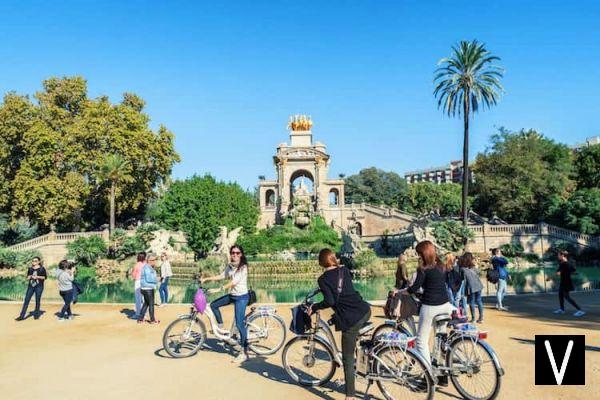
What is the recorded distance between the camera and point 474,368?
5.46 metres

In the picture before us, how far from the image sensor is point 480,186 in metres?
47.1

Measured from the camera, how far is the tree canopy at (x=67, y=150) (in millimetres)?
37438

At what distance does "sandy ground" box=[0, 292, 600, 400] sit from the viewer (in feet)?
19.0

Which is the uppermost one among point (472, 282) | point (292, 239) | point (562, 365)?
point (292, 239)

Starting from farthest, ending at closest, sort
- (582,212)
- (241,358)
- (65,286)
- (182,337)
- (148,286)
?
(582,212)
(65,286)
(148,286)
(182,337)
(241,358)

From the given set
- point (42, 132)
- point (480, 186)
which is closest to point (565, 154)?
point (480, 186)

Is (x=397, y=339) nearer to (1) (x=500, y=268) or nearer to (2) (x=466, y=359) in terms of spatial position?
(2) (x=466, y=359)

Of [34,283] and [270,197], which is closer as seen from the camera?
[34,283]

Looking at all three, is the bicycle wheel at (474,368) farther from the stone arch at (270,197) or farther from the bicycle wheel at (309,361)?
the stone arch at (270,197)

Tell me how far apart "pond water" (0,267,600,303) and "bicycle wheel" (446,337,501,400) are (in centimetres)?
1108

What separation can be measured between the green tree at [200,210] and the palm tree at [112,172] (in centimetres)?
379

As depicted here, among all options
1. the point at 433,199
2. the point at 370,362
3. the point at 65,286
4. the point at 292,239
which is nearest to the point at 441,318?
the point at 370,362

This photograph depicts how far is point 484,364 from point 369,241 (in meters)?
48.0

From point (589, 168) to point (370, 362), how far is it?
5177 cm
